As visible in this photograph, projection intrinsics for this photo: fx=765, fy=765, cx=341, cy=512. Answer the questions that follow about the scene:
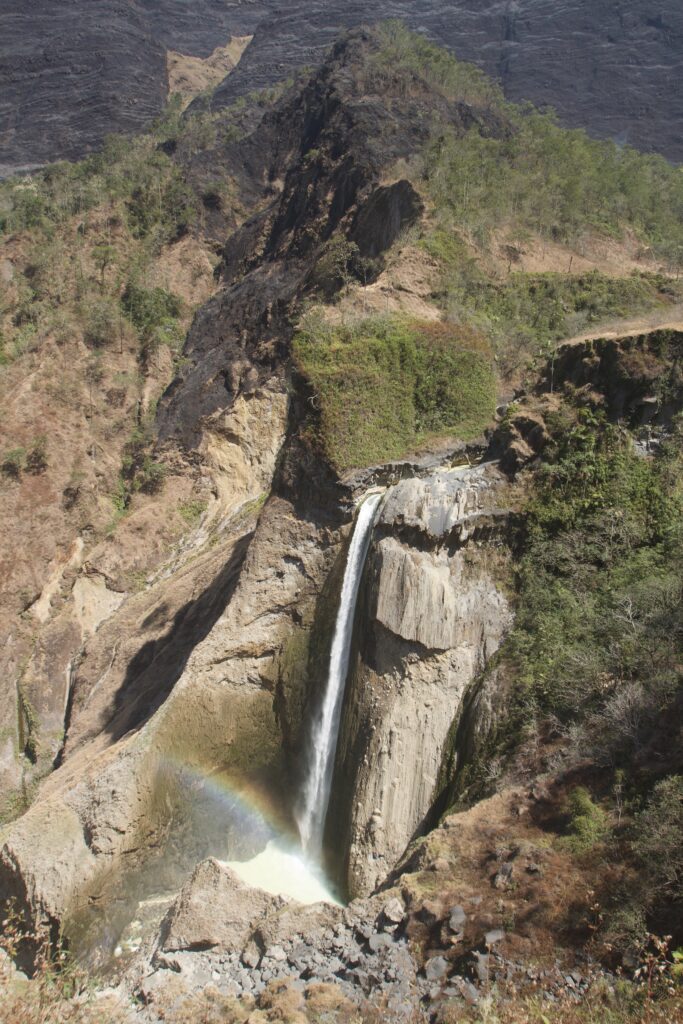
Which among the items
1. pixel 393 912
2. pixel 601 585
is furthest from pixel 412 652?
pixel 393 912

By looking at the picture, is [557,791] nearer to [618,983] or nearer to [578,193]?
[618,983]

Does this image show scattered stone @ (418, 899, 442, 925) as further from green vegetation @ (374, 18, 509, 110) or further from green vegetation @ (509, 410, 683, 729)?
green vegetation @ (374, 18, 509, 110)

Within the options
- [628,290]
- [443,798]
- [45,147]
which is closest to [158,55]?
[45,147]

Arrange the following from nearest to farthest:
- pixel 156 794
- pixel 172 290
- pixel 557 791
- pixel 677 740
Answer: pixel 677 740
pixel 557 791
pixel 156 794
pixel 172 290

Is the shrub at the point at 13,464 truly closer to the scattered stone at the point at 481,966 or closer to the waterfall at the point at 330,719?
the waterfall at the point at 330,719

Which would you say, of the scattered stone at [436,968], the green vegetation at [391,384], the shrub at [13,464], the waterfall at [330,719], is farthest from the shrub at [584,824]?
the shrub at [13,464]
